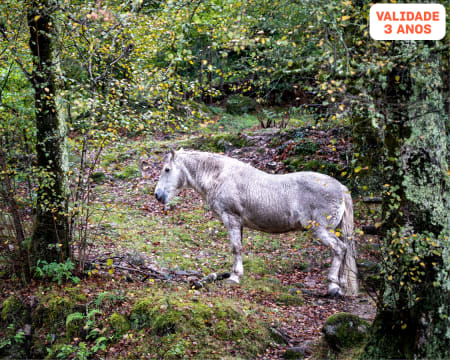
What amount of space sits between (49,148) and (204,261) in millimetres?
4644

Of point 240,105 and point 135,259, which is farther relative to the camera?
point 240,105

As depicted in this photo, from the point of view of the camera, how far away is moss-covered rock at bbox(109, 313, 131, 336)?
608 centimetres

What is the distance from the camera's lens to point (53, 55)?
23.2 ft

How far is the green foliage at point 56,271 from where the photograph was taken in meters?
6.80

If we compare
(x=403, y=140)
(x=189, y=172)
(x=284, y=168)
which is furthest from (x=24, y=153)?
(x=284, y=168)

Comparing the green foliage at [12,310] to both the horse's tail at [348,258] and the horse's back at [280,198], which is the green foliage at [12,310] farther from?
the horse's tail at [348,258]

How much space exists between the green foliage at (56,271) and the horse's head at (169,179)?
108 inches

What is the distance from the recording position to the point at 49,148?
700 centimetres

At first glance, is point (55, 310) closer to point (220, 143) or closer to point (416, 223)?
point (416, 223)

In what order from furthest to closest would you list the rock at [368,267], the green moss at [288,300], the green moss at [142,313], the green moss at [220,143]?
1. the green moss at [220,143]
2. the rock at [368,267]
3. the green moss at [288,300]
4. the green moss at [142,313]

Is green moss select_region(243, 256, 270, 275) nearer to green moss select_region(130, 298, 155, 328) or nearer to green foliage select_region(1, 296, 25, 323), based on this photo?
green moss select_region(130, 298, 155, 328)

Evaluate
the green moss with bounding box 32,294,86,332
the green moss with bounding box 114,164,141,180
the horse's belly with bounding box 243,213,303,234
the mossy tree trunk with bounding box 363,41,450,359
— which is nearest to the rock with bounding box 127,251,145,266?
the green moss with bounding box 32,294,86,332

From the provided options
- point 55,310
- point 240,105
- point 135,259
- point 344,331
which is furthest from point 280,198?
point 240,105

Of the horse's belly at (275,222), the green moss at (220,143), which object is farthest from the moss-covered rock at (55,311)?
the green moss at (220,143)
